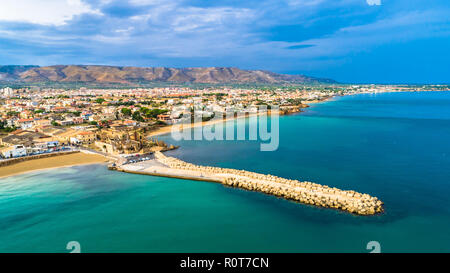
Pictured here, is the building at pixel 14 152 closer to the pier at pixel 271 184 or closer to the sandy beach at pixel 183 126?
the pier at pixel 271 184

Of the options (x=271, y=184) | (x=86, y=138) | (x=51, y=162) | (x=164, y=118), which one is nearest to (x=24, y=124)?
(x=86, y=138)

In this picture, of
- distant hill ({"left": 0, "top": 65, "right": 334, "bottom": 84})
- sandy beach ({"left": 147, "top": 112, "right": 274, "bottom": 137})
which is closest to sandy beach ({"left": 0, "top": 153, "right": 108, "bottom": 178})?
sandy beach ({"left": 147, "top": 112, "right": 274, "bottom": 137})

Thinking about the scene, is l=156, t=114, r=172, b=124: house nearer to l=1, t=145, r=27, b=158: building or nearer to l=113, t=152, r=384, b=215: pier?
l=1, t=145, r=27, b=158: building

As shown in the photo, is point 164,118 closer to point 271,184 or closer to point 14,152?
point 14,152

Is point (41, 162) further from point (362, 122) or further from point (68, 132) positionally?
point (362, 122)

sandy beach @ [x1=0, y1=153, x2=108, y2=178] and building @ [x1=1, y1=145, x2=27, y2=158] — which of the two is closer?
sandy beach @ [x1=0, y1=153, x2=108, y2=178]
